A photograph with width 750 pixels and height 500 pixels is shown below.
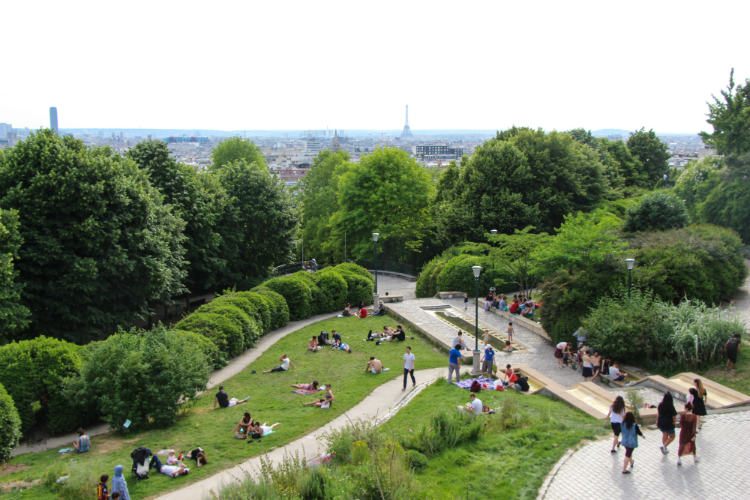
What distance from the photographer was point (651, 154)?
6166 cm

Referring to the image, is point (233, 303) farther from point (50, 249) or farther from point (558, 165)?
point (558, 165)

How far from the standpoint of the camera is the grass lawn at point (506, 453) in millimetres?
9617

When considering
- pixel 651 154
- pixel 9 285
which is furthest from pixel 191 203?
pixel 651 154

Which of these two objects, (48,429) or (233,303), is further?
(233,303)

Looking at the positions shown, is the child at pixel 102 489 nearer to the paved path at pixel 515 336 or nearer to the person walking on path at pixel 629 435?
the person walking on path at pixel 629 435

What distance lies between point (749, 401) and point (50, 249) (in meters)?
23.5

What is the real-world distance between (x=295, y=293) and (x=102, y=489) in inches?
679

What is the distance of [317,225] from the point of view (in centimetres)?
5797

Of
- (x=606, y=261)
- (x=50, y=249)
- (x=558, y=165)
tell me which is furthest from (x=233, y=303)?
(x=558, y=165)

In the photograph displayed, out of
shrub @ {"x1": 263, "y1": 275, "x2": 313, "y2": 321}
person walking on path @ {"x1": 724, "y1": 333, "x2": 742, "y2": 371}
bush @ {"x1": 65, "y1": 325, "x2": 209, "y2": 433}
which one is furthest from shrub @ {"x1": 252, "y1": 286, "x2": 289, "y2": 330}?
person walking on path @ {"x1": 724, "y1": 333, "x2": 742, "y2": 371}

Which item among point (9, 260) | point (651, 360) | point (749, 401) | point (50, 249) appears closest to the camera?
Result: point (749, 401)

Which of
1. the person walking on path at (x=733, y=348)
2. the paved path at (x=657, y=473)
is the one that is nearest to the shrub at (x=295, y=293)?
the person walking on path at (x=733, y=348)

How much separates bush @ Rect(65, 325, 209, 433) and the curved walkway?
1.06 meters

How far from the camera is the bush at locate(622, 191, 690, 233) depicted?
29.2 metres
